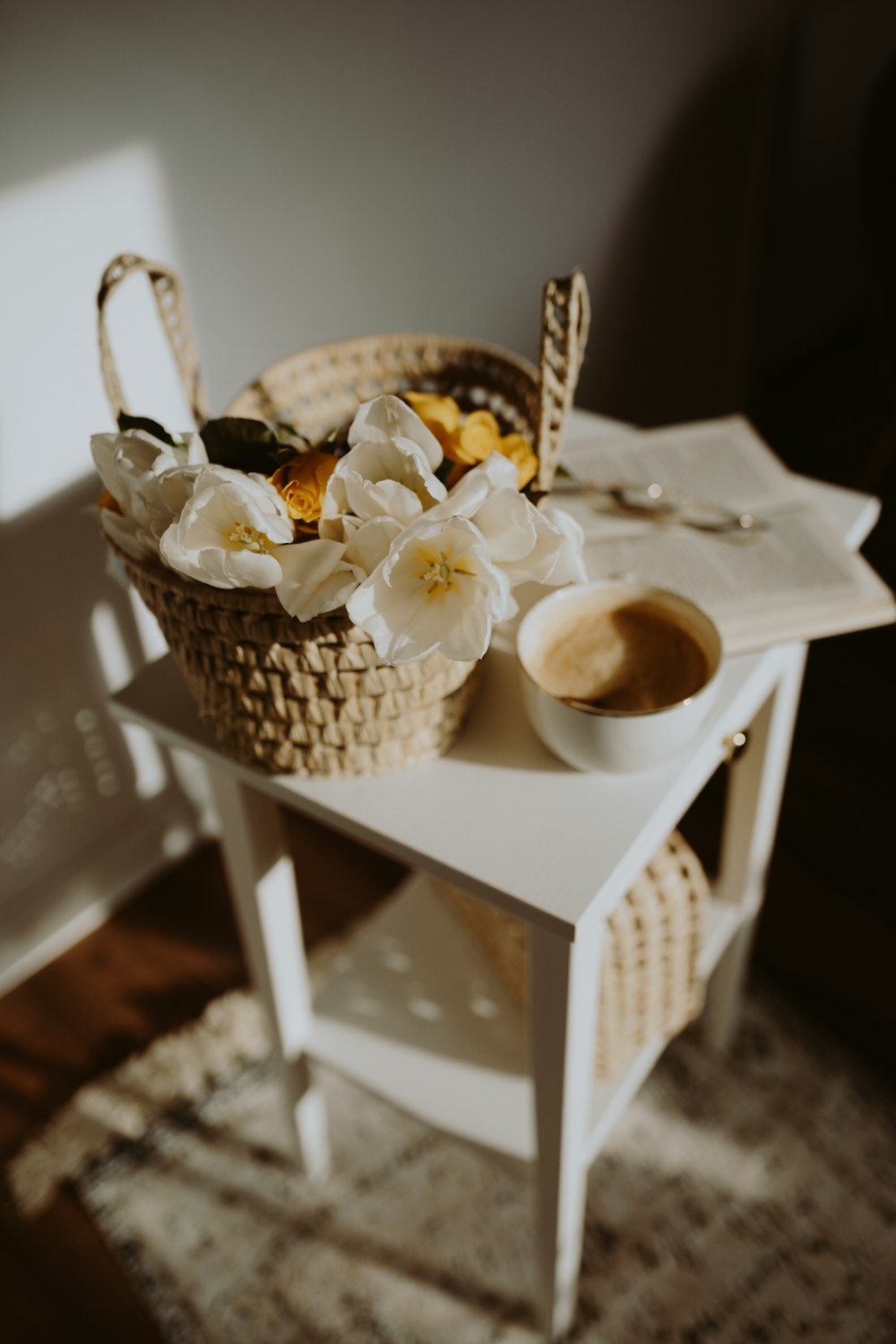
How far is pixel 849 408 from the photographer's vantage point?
2100 mm

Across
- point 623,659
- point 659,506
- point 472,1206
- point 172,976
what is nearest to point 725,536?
point 659,506

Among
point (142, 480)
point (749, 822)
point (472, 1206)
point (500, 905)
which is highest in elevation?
point (142, 480)

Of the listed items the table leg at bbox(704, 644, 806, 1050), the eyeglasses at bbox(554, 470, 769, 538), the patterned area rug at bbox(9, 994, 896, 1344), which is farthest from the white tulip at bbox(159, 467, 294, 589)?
the patterned area rug at bbox(9, 994, 896, 1344)

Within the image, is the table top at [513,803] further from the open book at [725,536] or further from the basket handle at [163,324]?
the basket handle at [163,324]

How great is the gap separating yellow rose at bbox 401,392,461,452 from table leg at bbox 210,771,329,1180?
32 centimetres

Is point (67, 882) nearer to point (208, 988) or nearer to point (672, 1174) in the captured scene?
point (208, 988)

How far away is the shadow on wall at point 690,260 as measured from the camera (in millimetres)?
1490

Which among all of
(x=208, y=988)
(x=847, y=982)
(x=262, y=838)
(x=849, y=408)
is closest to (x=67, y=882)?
(x=208, y=988)

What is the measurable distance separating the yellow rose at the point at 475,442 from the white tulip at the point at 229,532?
12 cm

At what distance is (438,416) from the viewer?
602 mm

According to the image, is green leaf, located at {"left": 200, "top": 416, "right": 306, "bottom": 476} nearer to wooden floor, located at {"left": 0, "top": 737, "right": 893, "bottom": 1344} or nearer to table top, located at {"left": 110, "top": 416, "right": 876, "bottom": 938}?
table top, located at {"left": 110, "top": 416, "right": 876, "bottom": 938}

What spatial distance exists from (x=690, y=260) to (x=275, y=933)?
4.16 feet

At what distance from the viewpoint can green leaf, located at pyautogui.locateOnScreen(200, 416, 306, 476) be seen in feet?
1.89

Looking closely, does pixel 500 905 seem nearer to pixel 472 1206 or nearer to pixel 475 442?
pixel 475 442
